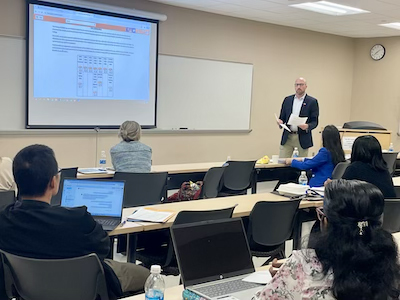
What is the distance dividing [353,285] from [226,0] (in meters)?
5.86

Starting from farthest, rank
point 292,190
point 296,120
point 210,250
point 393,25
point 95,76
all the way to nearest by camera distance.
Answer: point 393,25
point 95,76
point 296,120
point 292,190
point 210,250

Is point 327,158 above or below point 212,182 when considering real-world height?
above

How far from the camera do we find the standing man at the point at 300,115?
646 cm

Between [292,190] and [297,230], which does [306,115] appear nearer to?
[292,190]

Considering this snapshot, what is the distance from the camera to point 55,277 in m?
1.93

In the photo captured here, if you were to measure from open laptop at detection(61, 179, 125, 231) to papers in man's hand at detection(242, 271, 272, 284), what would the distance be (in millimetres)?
1106

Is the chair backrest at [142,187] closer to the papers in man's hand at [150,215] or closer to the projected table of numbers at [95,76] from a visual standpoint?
the papers in man's hand at [150,215]

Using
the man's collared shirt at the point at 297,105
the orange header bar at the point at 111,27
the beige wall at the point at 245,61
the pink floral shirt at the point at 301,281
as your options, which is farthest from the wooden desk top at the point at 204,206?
the orange header bar at the point at 111,27

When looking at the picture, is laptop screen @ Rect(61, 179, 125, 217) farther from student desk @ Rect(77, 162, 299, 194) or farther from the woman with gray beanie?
student desk @ Rect(77, 162, 299, 194)

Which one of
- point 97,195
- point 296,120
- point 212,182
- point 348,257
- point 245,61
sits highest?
point 245,61

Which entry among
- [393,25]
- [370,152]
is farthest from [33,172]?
[393,25]

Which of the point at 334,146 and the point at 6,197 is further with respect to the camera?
→ the point at 334,146

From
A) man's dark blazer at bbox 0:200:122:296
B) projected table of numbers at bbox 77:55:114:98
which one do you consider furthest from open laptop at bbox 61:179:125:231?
projected table of numbers at bbox 77:55:114:98

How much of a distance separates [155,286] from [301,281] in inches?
23.7
